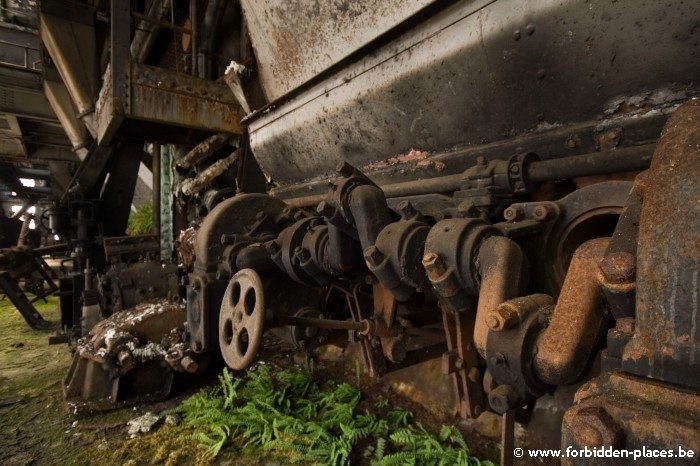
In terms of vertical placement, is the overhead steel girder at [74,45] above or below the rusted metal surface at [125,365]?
above

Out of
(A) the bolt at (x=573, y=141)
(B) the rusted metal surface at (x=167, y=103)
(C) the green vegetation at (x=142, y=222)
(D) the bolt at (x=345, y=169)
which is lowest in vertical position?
(D) the bolt at (x=345, y=169)

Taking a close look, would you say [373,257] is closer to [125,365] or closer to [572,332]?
[572,332]

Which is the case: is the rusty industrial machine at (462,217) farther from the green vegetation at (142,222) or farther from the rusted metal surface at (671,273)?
the green vegetation at (142,222)

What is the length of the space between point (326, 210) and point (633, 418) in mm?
1092

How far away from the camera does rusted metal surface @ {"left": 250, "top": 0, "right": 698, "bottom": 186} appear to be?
1.17 meters

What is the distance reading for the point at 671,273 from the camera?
0.68m

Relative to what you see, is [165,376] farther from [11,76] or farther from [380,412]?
[11,76]

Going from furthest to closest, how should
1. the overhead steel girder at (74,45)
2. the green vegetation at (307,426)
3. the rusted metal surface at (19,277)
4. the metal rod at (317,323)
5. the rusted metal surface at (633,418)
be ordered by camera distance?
the rusted metal surface at (19,277), the overhead steel girder at (74,45), the green vegetation at (307,426), the metal rod at (317,323), the rusted metal surface at (633,418)

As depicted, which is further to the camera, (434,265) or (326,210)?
(326,210)

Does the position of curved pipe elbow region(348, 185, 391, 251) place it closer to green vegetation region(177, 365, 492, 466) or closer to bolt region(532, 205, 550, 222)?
bolt region(532, 205, 550, 222)

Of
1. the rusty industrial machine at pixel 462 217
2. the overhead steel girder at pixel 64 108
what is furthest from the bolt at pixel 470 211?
the overhead steel girder at pixel 64 108

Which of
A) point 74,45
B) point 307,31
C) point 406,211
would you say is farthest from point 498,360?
point 74,45

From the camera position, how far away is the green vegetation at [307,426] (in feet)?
6.31

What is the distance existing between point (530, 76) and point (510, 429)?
129 centimetres
